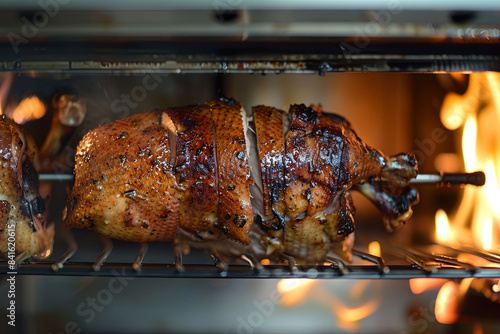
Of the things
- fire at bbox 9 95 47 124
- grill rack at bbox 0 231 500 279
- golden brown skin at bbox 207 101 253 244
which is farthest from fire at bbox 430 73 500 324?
fire at bbox 9 95 47 124

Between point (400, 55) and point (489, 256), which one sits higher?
point (400, 55)

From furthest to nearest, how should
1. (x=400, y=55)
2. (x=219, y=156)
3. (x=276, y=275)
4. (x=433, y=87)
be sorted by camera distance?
(x=433, y=87) < (x=400, y=55) < (x=219, y=156) < (x=276, y=275)

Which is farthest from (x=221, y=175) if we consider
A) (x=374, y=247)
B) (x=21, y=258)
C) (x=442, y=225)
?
(x=442, y=225)

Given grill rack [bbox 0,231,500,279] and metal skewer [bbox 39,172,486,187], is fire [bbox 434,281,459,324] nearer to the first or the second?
metal skewer [bbox 39,172,486,187]

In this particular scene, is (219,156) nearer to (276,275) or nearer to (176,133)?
(176,133)

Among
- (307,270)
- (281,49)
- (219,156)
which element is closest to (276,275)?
(307,270)

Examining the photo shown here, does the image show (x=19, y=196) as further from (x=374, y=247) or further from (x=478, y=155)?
(x=478, y=155)

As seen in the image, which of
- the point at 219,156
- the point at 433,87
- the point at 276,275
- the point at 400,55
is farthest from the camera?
the point at 433,87
